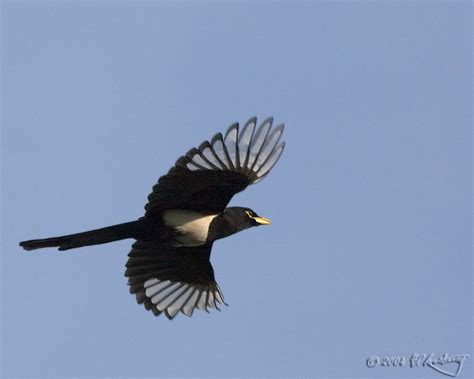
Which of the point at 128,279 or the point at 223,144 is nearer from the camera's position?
the point at 223,144

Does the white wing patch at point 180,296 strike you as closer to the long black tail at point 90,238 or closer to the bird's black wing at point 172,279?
the bird's black wing at point 172,279

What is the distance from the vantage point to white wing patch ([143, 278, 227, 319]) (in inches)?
410

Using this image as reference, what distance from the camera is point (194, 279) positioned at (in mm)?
10570

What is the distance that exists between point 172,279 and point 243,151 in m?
2.18

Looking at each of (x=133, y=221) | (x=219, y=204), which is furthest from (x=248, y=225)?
(x=133, y=221)

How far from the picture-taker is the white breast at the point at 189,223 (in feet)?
30.7

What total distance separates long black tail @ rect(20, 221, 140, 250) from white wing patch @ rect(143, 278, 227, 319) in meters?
1.23

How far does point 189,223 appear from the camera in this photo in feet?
30.9

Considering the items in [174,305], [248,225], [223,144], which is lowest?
[174,305]

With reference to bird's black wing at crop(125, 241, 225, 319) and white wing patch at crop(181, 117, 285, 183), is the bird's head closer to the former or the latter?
white wing patch at crop(181, 117, 285, 183)

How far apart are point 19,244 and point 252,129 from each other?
7.69 ft

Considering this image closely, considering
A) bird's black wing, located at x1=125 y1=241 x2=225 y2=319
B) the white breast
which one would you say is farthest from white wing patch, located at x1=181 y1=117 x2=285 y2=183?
bird's black wing, located at x1=125 y1=241 x2=225 y2=319

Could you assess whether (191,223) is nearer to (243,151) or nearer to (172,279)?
(243,151)

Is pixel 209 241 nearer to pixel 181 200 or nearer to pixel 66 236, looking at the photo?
pixel 181 200
